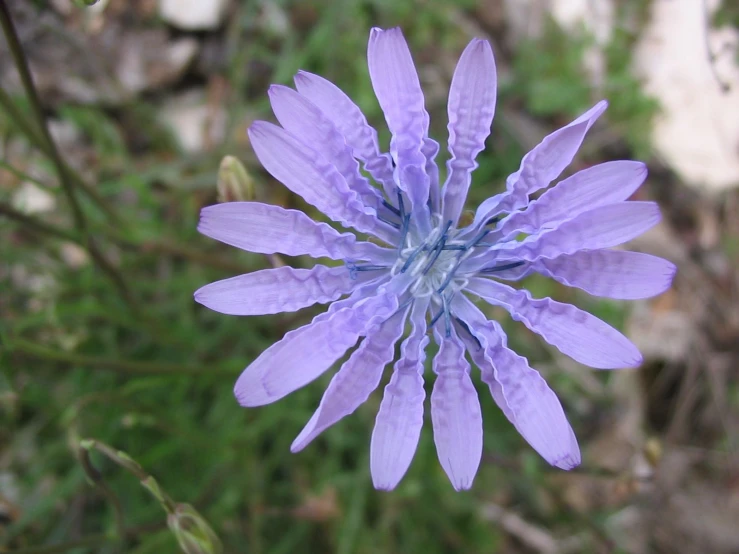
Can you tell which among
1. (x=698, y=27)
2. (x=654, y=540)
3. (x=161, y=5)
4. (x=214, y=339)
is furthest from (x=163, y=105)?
(x=654, y=540)

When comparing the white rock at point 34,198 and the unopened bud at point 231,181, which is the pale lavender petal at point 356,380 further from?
the white rock at point 34,198

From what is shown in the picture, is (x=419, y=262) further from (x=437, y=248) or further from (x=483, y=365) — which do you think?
(x=483, y=365)

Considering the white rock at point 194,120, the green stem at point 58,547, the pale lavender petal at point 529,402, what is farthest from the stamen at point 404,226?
the white rock at point 194,120

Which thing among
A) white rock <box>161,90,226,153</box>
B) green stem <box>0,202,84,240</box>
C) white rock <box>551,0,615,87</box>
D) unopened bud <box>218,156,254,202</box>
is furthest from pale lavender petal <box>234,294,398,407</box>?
white rock <box>551,0,615,87</box>

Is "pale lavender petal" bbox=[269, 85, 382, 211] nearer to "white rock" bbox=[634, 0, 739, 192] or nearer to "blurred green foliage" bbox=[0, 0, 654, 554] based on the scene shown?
"blurred green foliage" bbox=[0, 0, 654, 554]

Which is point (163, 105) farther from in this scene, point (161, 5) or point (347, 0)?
point (347, 0)
